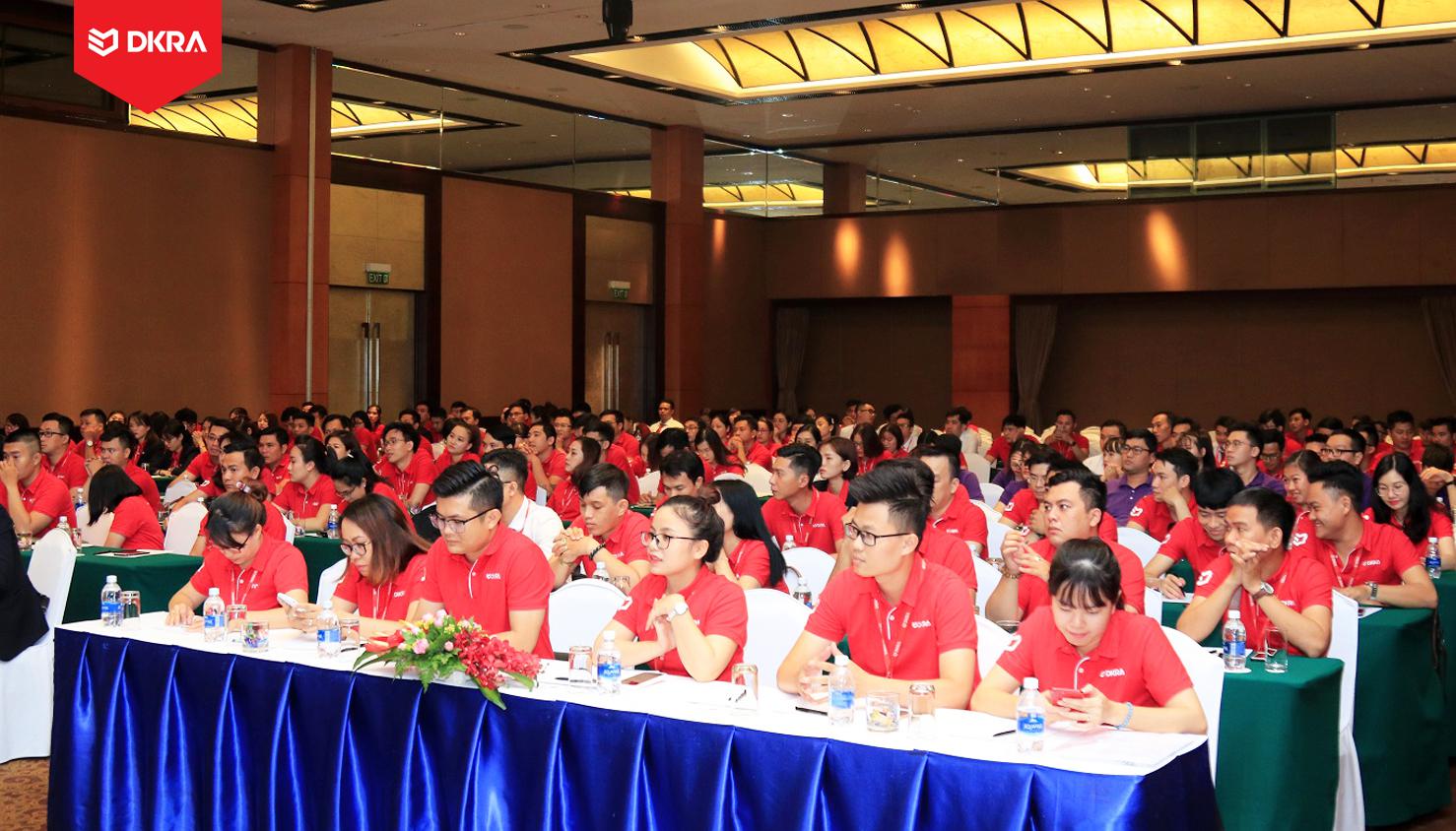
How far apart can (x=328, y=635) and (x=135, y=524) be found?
3.53 meters

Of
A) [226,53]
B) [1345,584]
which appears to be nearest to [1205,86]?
[226,53]

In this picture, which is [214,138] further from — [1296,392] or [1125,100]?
[1296,392]

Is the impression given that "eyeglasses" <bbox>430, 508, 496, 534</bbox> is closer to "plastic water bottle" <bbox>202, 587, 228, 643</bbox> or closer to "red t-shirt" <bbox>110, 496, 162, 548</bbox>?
"plastic water bottle" <bbox>202, 587, 228, 643</bbox>

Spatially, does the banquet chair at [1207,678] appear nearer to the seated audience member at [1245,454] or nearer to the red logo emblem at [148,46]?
the seated audience member at [1245,454]

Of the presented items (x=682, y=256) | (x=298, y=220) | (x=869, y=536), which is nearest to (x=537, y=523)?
(x=869, y=536)

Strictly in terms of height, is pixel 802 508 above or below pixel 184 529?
above

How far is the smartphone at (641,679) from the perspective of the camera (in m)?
3.84

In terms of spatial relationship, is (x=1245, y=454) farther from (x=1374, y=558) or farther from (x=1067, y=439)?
(x=1067, y=439)

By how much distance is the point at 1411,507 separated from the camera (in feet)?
20.6

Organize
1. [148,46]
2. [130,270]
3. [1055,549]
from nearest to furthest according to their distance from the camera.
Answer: [1055,549], [148,46], [130,270]

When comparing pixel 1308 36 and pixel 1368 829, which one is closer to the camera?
pixel 1368 829

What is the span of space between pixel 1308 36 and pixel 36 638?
495 inches

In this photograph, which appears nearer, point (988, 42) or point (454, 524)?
point (454, 524)

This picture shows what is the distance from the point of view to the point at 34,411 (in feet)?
43.5
